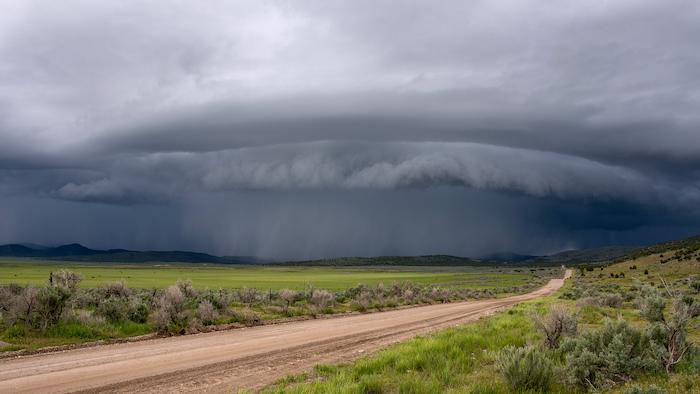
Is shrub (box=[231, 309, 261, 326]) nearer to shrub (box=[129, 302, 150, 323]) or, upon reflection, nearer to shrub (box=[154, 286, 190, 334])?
shrub (box=[154, 286, 190, 334])

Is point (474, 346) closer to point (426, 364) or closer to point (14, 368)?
point (426, 364)

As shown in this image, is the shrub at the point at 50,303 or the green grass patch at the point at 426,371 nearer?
the green grass patch at the point at 426,371

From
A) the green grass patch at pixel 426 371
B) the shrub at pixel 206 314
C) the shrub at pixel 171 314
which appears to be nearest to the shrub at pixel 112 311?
the shrub at pixel 171 314

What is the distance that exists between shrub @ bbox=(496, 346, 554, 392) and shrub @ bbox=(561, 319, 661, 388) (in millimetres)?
521

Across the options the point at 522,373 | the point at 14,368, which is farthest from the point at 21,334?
the point at 522,373

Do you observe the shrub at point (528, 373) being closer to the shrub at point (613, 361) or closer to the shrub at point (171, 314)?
the shrub at point (613, 361)

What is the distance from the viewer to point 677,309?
12.1 meters

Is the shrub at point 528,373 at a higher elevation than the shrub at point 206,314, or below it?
higher

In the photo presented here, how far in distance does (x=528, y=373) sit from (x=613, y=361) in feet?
6.04

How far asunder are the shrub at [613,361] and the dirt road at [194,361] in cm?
779

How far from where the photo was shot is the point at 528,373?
11.0 metres

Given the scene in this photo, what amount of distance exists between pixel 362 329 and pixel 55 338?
1475 cm

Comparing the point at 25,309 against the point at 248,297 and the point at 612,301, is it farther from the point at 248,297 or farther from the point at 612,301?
the point at 612,301

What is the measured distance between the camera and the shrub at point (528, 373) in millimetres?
10945
